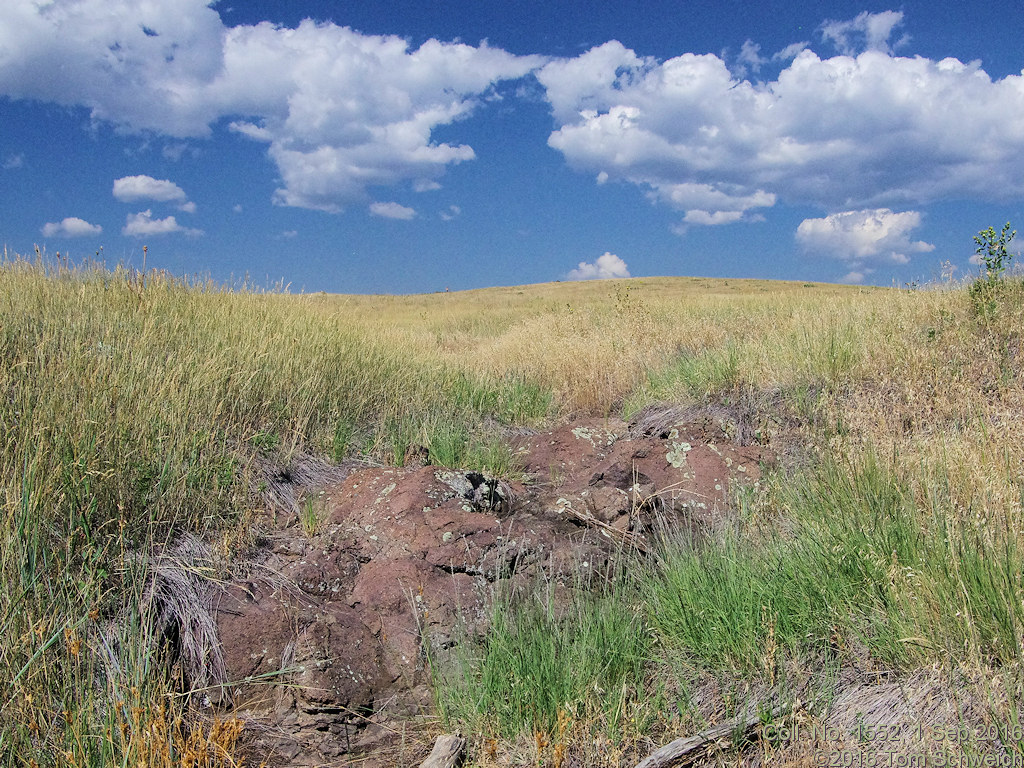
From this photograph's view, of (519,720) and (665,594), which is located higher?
(665,594)

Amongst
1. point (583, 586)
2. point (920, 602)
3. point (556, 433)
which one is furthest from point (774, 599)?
point (556, 433)

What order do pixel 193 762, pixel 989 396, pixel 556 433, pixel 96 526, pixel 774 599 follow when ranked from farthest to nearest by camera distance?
pixel 556 433
pixel 989 396
pixel 96 526
pixel 774 599
pixel 193 762

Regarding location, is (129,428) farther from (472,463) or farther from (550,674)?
(550,674)

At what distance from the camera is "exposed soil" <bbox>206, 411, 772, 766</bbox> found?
9.66 ft

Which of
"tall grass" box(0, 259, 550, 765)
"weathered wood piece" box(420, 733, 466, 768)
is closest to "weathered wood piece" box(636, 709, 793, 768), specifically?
"weathered wood piece" box(420, 733, 466, 768)

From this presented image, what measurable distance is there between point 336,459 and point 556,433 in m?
1.96

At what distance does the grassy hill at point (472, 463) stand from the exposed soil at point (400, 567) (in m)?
0.32

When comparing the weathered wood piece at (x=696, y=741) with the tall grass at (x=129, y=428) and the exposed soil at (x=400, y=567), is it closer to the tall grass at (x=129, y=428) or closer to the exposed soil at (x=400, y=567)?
the exposed soil at (x=400, y=567)

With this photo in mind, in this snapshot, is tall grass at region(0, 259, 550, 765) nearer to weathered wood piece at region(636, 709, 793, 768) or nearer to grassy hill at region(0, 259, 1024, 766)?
grassy hill at region(0, 259, 1024, 766)

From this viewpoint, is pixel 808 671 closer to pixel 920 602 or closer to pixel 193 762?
pixel 920 602

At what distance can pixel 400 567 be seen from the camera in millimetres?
3688

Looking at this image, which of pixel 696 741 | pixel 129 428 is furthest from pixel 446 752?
pixel 129 428

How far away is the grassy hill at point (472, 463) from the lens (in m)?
2.40

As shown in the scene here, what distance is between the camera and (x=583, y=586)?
3629 millimetres
